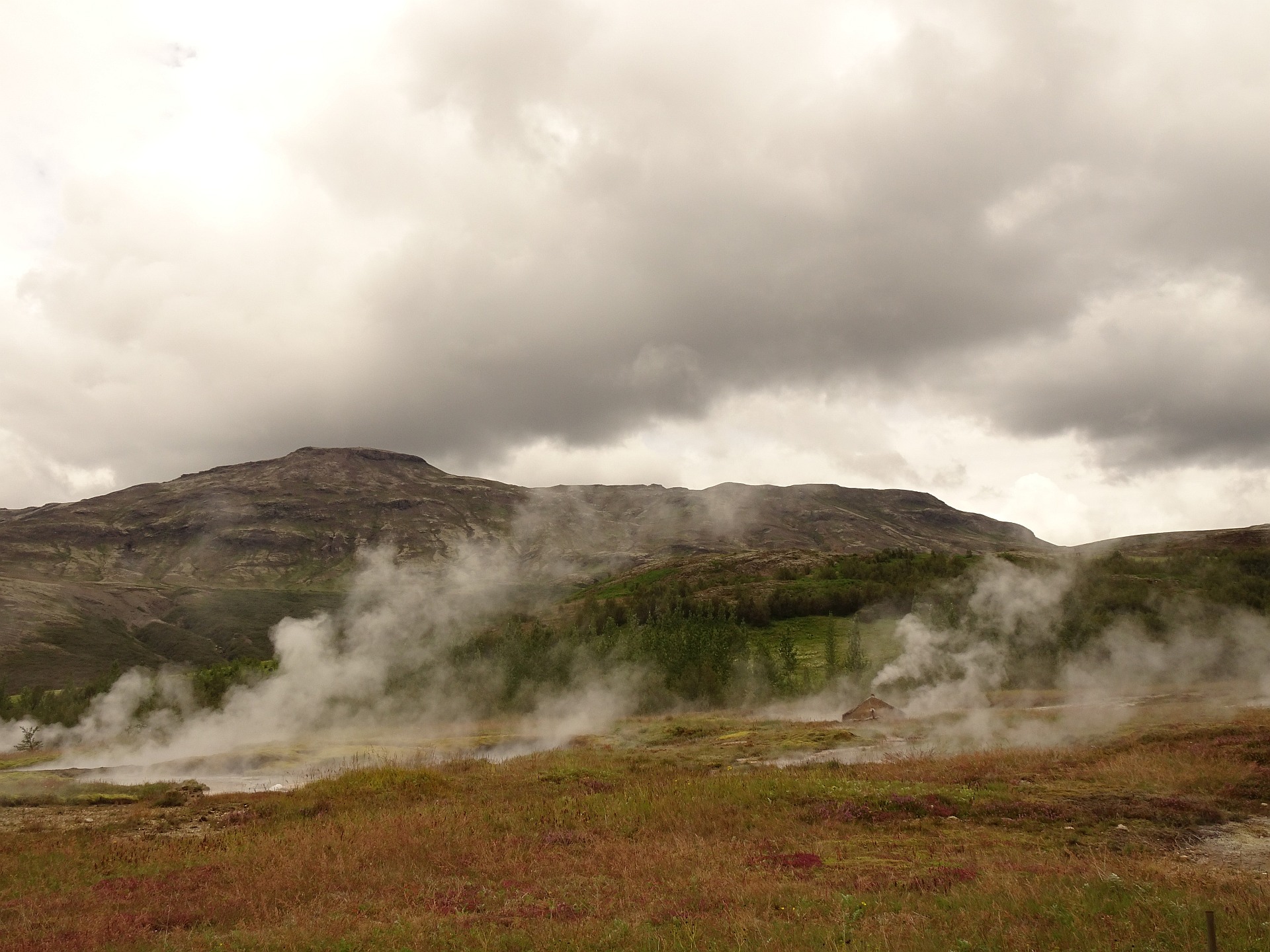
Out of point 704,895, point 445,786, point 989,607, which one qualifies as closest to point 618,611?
point 989,607

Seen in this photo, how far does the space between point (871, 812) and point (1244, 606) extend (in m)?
85.8

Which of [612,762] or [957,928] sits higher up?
[957,928]

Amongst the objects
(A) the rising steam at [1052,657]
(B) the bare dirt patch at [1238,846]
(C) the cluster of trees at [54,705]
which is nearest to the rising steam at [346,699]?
(C) the cluster of trees at [54,705]

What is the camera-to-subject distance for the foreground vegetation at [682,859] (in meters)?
14.0

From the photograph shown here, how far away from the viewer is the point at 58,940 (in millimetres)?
16109

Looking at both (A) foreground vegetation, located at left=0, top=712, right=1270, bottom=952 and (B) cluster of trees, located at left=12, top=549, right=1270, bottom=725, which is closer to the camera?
(A) foreground vegetation, located at left=0, top=712, right=1270, bottom=952

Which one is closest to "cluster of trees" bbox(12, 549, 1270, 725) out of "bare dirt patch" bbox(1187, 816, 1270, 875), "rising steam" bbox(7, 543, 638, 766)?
"rising steam" bbox(7, 543, 638, 766)

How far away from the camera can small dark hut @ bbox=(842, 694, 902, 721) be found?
63.7 meters

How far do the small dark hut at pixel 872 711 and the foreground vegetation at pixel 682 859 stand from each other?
82.9ft

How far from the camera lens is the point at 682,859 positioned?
20.8m

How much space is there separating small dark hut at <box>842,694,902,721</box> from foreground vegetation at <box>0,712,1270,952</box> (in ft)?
82.9

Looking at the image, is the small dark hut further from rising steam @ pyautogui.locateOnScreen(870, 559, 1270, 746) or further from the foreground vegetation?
the foreground vegetation

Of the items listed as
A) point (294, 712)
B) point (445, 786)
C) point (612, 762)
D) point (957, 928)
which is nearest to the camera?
point (957, 928)

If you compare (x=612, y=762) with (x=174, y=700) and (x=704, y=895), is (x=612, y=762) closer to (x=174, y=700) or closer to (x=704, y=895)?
(x=704, y=895)
